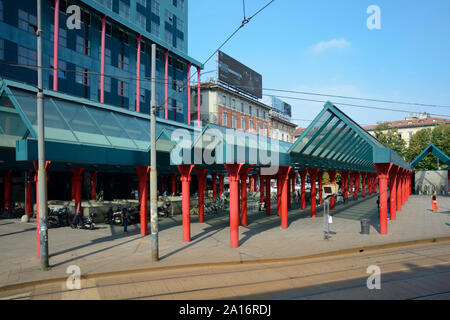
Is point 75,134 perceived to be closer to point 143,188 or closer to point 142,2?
point 143,188

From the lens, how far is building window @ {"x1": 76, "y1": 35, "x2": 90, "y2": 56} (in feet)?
104

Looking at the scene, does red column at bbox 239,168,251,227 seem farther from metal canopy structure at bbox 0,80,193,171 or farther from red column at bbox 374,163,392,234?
red column at bbox 374,163,392,234

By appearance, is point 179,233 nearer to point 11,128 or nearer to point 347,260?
point 347,260

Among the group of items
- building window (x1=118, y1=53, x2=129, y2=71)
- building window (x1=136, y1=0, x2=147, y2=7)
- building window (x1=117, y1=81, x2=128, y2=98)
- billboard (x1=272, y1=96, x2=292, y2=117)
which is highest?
building window (x1=136, y1=0, x2=147, y2=7)

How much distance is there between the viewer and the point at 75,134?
1478 centimetres

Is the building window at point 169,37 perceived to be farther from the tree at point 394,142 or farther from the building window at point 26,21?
the tree at point 394,142

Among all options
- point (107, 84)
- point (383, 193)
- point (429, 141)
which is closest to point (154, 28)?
point (107, 84)

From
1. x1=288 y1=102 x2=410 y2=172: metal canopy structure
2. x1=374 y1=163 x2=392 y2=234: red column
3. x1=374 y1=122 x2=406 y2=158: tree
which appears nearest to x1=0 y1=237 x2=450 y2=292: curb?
x1=374 y1=163 x2=392 y2=234: red column

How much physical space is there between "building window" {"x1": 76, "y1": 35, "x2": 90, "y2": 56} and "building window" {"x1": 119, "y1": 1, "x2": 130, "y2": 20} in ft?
25.0

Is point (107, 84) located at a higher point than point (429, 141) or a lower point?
higher

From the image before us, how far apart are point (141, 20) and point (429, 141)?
62.2 metres

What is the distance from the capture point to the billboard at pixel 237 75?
5705 cm
